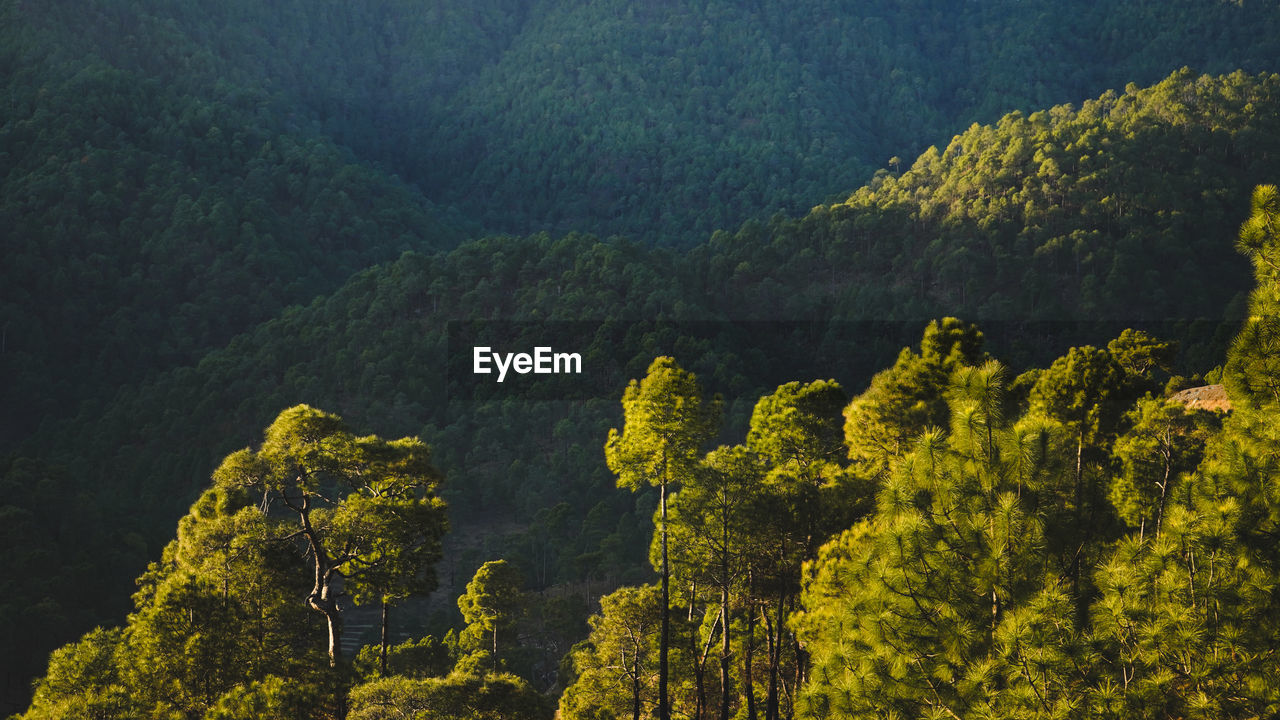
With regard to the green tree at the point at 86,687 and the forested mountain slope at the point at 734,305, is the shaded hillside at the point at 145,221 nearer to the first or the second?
the forested mountain slope at the point at 734,305

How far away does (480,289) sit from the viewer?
337ft

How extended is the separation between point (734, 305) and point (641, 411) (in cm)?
8409

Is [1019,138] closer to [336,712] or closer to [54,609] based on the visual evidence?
[54,609]

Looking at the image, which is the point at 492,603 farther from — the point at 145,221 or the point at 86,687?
the point at 145,221

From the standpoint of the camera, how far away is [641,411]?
69.5 feet

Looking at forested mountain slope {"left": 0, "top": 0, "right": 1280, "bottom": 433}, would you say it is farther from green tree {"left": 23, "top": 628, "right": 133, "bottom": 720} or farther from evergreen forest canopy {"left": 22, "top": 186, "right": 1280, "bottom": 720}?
evergreen forest canopy {"left": 22, "top": 186, "right": 1280, "bottom": 720}

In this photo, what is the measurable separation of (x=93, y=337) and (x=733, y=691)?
10858 cm

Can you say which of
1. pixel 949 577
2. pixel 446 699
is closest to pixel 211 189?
pixel 446 699

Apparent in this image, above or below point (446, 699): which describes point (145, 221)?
above

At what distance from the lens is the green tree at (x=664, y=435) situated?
21078 millimetres
